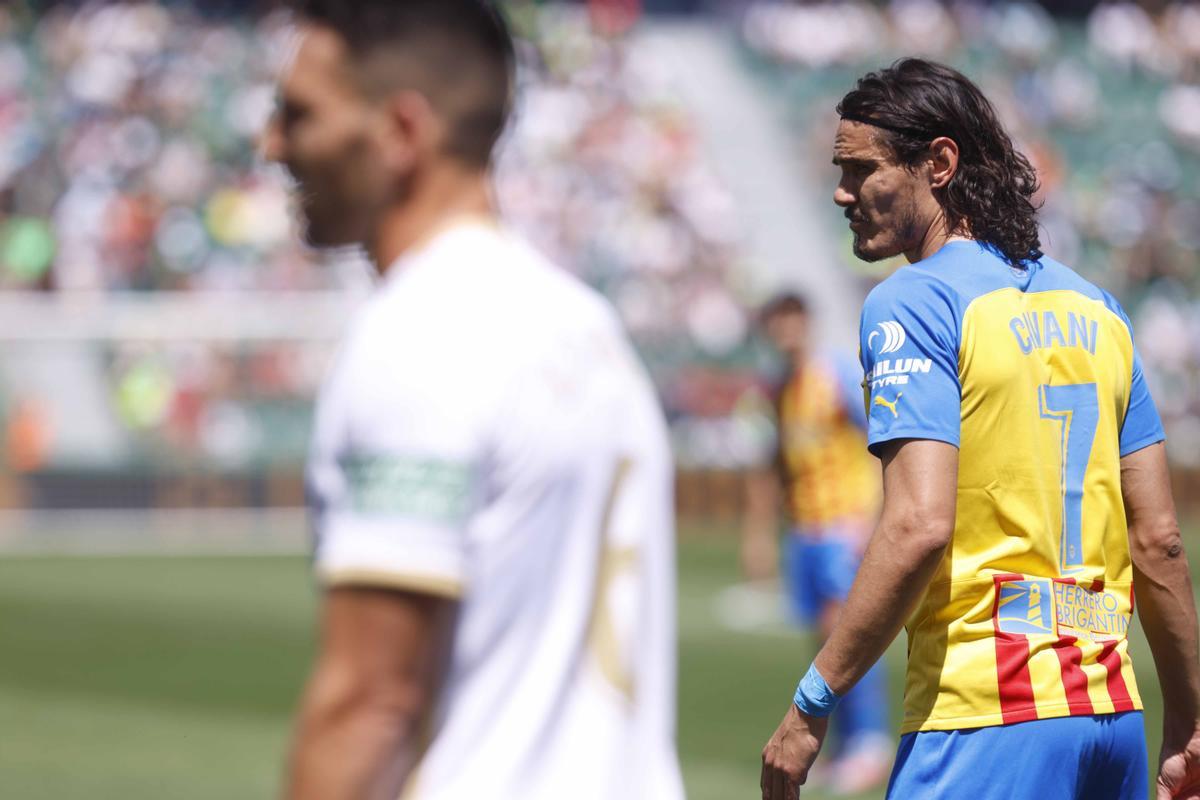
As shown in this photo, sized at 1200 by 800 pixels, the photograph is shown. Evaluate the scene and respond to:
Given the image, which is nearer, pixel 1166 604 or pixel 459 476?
pixel 459 476

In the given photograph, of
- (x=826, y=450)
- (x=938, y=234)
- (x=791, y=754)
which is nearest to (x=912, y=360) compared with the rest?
(x=938, y=234)

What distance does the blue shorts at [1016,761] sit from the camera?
3.39 metres

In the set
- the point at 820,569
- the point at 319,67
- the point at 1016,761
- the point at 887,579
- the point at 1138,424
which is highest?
the point at 319,67

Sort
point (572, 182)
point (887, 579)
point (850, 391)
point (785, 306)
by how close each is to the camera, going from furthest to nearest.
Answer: point (572, 182), point (785, 306), point (850, 391), point (887, 579)

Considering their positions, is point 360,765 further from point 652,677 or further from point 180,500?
point 180,500

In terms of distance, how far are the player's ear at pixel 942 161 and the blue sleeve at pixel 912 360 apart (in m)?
0.24

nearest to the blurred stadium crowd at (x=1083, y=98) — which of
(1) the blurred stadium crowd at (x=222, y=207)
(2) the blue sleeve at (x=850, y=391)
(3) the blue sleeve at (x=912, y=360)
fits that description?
(1) the blurred stadium crowd at (x=222, y=207)

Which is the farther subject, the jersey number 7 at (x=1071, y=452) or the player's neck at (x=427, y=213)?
the jersey number 7 at (x=1071, y=452)

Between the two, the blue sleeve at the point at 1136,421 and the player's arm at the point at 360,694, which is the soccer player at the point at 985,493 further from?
the player's arm at the point at 360,694

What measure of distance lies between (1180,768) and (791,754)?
2.87 feet

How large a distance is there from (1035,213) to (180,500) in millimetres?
19033

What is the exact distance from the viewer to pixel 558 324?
7.82ft

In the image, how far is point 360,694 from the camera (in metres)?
2.17

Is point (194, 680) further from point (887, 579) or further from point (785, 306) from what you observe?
point (887, 579)
